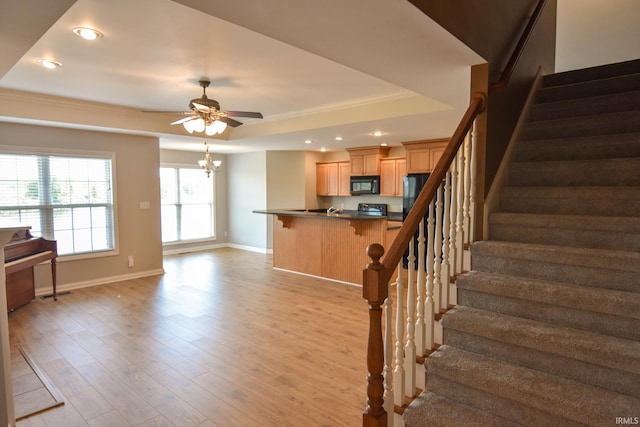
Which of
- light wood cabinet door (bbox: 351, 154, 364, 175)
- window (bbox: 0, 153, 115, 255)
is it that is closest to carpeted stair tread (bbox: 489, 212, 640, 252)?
light wood cabinet door (bbox: 351, 154, 364, 175)

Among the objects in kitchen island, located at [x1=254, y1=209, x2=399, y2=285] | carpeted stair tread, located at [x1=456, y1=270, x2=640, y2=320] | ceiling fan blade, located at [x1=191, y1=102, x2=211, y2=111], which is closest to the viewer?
carpeted stair tread, located at [x1=456, y1=270, x2=640, y2=320]

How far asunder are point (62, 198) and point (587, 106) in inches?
247

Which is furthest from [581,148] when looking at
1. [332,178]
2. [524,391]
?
[332,178]

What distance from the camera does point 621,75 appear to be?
3230 mm

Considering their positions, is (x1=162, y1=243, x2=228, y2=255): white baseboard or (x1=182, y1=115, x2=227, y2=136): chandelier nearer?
(x1=182, y1=115, x2=227, y2=136): chandelier

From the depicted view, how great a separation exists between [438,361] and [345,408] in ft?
2.76

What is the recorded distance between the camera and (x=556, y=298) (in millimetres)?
1907

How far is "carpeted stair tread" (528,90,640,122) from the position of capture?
2.81 meters

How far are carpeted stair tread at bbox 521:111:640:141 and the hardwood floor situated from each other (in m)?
2.39

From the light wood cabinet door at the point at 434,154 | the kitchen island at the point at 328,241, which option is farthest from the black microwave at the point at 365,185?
the kitchen island at the point at 328,241

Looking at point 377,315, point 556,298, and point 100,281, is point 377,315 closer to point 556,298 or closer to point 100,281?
point 556,298

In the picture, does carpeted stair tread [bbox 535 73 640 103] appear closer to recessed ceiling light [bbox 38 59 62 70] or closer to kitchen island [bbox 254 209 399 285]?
kitchen island [bbox 254 209 399 285]

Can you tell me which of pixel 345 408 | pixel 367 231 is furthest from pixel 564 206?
pixel 367 231

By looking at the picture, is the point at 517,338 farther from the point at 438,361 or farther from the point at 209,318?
the point at 209,318
